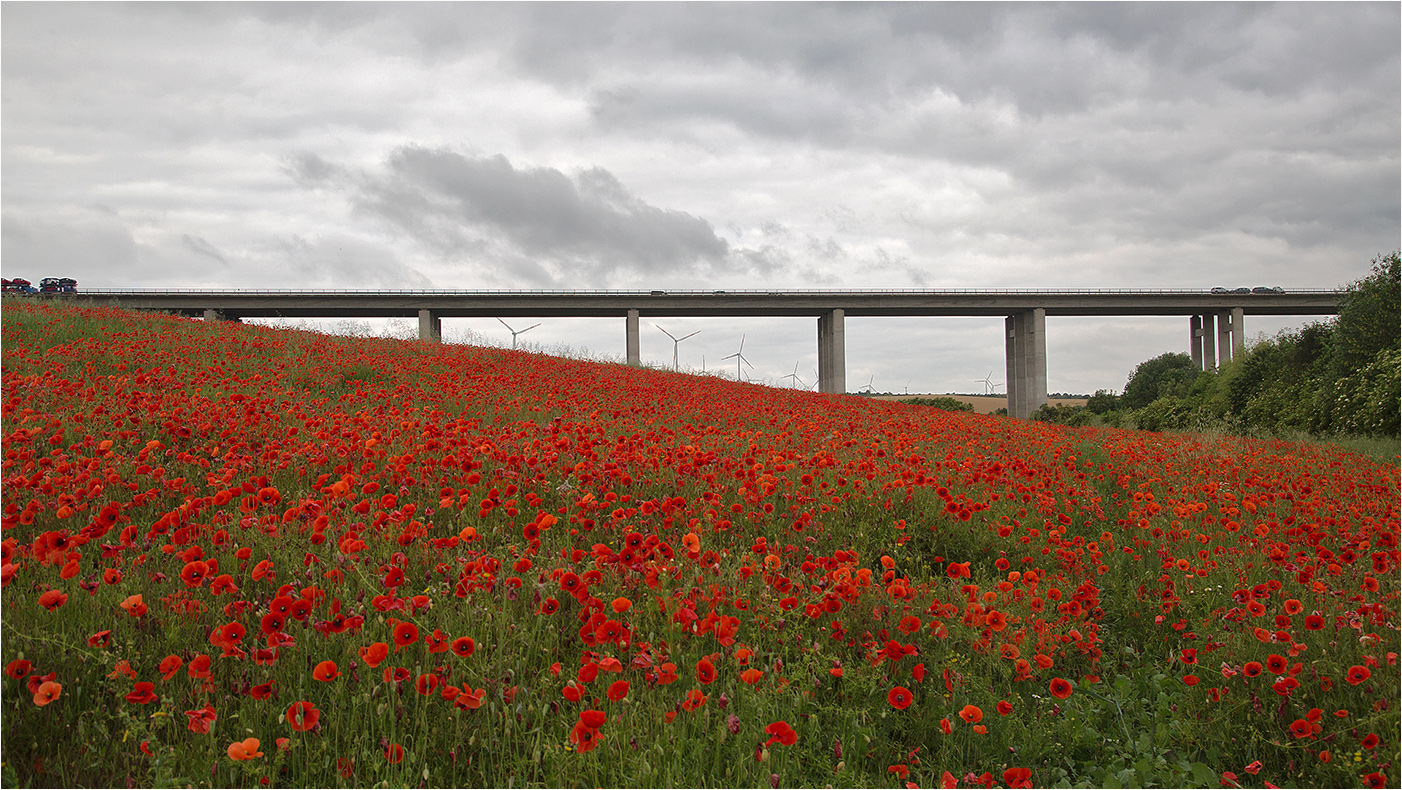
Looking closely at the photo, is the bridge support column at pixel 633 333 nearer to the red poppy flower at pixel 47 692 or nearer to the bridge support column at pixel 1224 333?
the bridge support column at pixel 1224 333

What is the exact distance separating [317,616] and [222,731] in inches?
23.4

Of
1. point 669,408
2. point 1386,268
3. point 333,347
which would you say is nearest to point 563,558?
point 669,408

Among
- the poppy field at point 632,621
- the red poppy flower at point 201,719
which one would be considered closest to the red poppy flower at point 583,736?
the poppy field at point 632,621

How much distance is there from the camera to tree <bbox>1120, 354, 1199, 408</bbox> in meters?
59.5

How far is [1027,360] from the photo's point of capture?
61969mm

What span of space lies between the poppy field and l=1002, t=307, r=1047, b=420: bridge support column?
57.1m

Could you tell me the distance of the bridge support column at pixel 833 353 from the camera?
6109 centimetres

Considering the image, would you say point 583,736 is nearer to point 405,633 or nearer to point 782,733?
point 782,733

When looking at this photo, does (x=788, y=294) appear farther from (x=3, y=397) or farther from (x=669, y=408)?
(x=3, y=397)

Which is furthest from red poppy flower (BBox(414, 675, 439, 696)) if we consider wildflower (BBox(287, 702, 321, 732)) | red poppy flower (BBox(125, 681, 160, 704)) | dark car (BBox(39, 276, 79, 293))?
dark car (BBox(39, 276, 79, 293))

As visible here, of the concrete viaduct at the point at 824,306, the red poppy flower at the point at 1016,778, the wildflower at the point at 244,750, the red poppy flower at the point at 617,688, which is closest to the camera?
the wildflower at the point at 244,750

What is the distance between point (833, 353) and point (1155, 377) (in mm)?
32459

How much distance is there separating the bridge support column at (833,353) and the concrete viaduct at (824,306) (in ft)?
0.28

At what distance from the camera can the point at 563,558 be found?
4.18 metres
